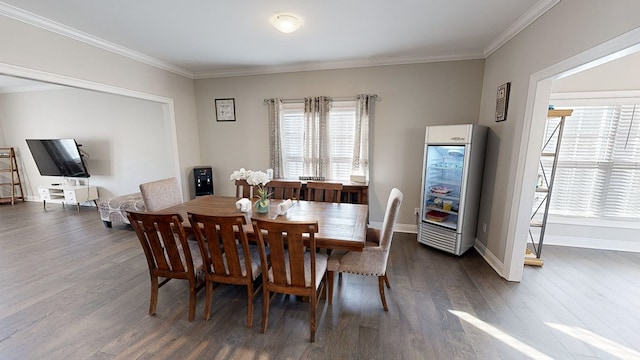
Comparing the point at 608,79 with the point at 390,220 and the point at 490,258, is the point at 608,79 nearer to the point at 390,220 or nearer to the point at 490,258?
the point at 490,258

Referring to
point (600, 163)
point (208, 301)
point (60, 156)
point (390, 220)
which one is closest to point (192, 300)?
point (208, 301)

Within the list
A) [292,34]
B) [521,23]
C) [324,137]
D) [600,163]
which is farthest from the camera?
[324,137]

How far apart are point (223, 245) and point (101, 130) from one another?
5.33 meters

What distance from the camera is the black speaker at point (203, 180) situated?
4363mm

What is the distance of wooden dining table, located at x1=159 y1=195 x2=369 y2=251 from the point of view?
1.81 metres

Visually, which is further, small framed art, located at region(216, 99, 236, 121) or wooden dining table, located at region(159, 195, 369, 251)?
small framed art, located at region(216, 99, 236, 121)

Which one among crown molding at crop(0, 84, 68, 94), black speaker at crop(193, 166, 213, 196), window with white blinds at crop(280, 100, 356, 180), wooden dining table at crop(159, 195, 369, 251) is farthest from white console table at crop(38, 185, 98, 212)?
window with white blinds at crop(280, 100, 356, 180)

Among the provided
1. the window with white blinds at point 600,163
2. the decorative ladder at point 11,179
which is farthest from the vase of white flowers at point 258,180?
the decorative ladder at point 11,179

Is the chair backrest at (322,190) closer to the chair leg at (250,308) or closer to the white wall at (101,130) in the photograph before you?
the chair leg at (250,308)

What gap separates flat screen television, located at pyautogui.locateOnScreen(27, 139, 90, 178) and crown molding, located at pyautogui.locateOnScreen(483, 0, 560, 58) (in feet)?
24.5

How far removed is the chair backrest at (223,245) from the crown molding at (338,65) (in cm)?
303

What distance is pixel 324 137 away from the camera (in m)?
3.98

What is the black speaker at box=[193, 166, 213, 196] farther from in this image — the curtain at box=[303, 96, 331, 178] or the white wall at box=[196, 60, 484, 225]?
the curtain at box=[303, 96, 331, 178]

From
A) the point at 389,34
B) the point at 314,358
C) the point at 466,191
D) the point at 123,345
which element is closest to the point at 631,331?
the point at 466,191
